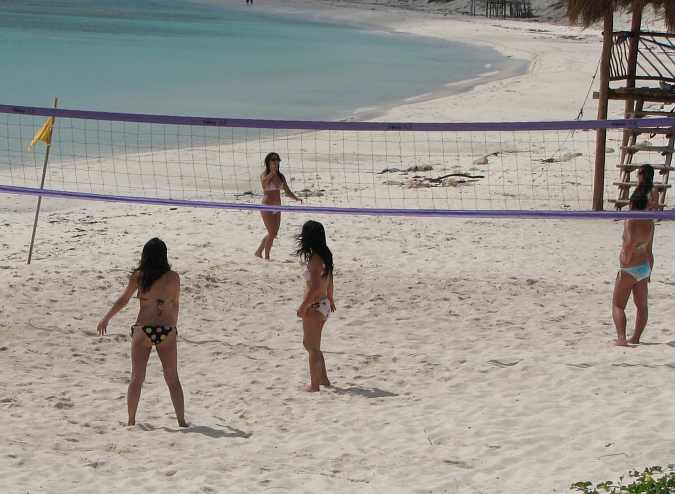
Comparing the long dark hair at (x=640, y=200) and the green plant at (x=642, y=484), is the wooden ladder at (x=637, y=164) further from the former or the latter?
the green plant at (x=642, y=484)

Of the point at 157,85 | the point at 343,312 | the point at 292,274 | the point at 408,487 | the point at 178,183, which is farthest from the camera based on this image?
the point at 157,85

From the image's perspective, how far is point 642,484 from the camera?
Result: 16.7 ft

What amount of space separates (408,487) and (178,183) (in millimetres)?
11216

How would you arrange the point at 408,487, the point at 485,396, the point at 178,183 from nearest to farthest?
the point at 408,487, the point at 485,396, the point at 178,183

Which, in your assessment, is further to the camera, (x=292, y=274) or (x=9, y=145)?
(x=9, y=145)

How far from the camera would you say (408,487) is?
5.71 metres

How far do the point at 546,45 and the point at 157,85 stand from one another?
19.4 metres

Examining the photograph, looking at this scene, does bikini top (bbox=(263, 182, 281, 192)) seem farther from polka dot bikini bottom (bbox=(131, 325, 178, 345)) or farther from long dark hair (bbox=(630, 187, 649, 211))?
polka dot bikini bottom (bbox=(131, 325, 178, 345))

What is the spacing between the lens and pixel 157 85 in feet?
105

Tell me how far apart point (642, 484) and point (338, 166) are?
42.1ft

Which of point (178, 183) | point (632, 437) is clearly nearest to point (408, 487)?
point (632, 437)

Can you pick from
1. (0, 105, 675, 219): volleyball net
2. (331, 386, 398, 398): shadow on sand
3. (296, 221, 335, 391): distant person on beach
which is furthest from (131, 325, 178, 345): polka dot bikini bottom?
(0, 105, 675, 219): volleyball net

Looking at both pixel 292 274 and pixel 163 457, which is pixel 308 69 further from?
pixel 163 457

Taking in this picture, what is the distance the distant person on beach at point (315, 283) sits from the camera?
707 centimetres
